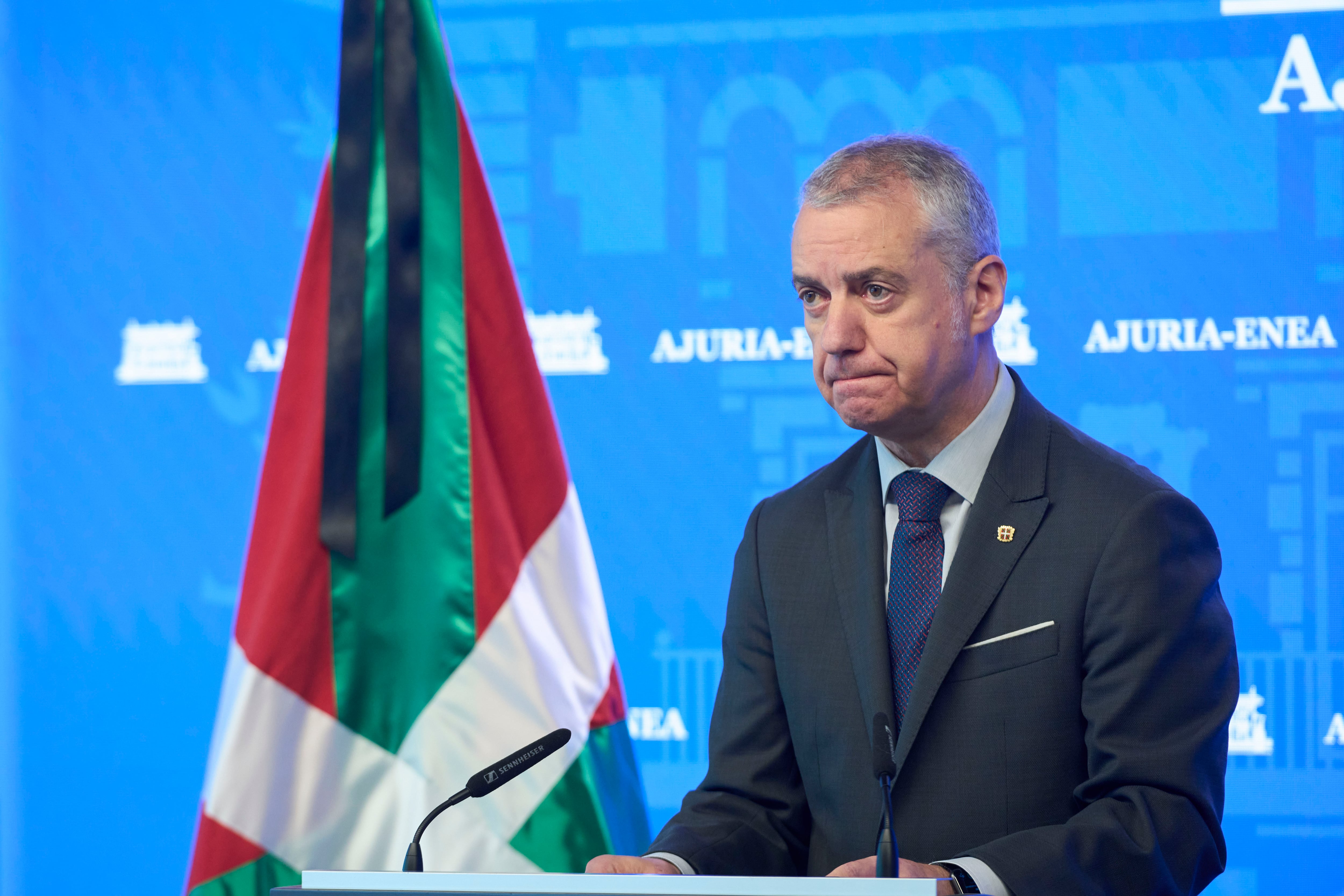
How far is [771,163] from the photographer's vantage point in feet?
9.52

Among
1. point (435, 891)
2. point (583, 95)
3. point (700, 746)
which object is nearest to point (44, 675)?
point (700, 746)

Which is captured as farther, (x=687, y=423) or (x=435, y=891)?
(x=687, y=423)

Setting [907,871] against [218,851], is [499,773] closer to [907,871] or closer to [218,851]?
[907,871]

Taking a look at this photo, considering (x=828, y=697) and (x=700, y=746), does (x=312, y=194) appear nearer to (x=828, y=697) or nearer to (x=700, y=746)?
(x=700, y=746)

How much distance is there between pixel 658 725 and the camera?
9.56ft

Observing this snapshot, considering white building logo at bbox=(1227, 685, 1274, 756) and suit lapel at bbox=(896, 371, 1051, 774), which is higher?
suit lapel at bbox=(896, 371, 1051, 774)

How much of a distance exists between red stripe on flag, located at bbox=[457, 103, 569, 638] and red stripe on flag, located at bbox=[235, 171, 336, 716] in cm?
30

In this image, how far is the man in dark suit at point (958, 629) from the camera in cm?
144

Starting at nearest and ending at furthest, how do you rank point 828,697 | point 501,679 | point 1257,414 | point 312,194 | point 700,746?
point 828,697 → point 501,679 → point 1257,414 → point 700,746 → point 312,194

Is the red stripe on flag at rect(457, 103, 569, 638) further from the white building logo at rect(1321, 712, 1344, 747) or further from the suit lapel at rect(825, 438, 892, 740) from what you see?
the white building logo at rect(1321, 712, 1344, 747)

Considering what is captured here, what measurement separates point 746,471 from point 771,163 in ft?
2.51

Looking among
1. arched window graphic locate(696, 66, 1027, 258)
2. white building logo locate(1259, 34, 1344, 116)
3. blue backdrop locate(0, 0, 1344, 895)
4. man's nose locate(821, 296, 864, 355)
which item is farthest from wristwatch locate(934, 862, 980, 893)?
white building logo locate(1259, 34, 1344, 116)

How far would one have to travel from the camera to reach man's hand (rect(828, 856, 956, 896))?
126 centimetres

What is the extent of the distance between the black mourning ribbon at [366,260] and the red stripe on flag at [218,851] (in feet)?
2.03
